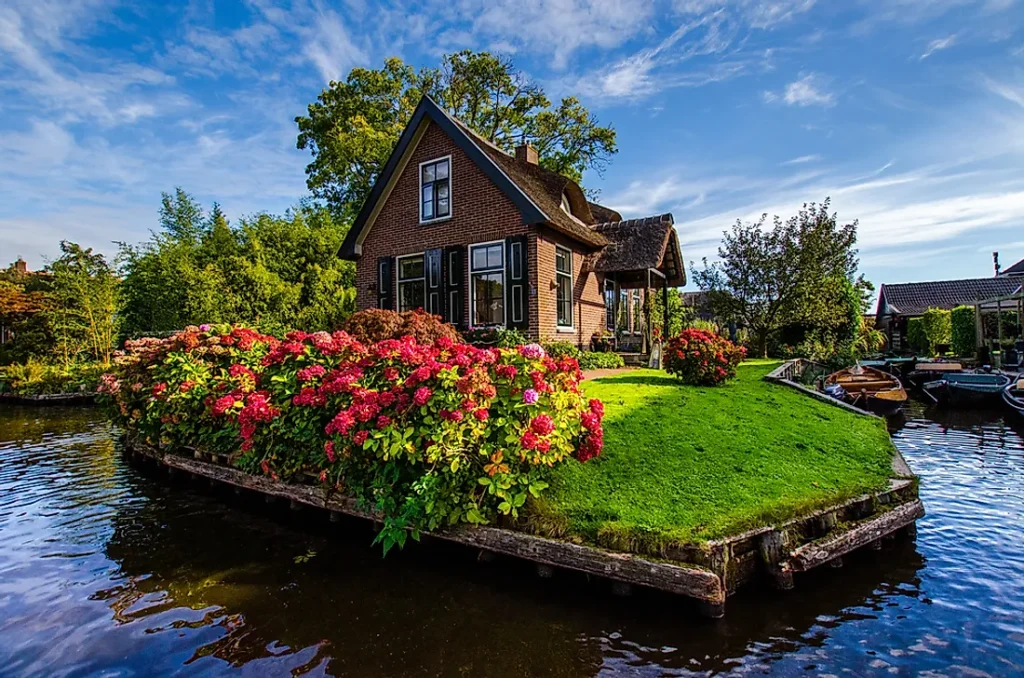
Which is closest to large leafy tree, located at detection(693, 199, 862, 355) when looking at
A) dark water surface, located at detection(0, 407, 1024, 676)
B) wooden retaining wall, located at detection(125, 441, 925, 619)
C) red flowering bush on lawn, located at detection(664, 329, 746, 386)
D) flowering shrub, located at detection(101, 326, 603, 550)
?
red flowering bush on lawn, located at detection(664, 329, 746, 386)

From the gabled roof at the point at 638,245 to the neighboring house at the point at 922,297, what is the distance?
2320cm

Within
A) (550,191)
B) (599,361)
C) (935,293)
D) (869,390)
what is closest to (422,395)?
(599,361)

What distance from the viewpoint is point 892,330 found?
33656mm

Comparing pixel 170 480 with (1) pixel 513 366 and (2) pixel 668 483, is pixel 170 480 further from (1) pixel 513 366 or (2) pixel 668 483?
(2) pixel 668 483

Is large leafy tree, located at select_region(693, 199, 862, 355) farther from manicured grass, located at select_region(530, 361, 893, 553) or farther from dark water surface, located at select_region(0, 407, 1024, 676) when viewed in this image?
dark water surface, located at select_region(0, 407, 1024, 676)

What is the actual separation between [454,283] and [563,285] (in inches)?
120

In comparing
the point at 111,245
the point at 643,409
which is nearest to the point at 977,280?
the point at 643,409

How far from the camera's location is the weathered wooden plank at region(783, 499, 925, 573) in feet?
13.4

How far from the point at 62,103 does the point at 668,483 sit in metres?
11.9

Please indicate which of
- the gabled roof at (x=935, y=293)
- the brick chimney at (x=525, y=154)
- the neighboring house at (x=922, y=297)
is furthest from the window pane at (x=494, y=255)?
the gabled roof at (x=935, y=293)

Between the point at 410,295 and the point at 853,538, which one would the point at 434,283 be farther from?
the point at 853,538

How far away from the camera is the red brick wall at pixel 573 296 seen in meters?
13.1

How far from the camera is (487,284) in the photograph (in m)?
14.0

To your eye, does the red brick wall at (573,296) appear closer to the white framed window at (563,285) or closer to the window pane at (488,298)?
the white framed window at (563,285)
